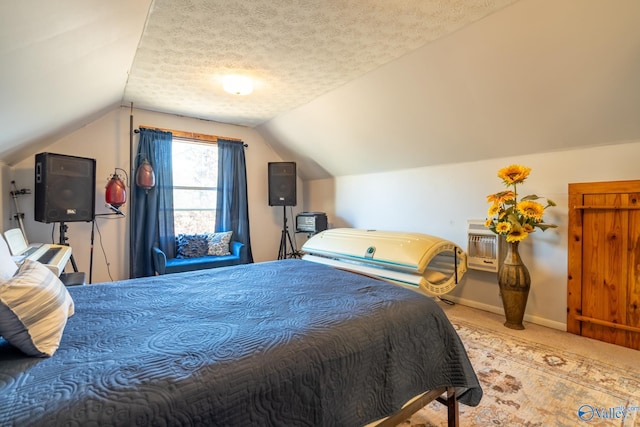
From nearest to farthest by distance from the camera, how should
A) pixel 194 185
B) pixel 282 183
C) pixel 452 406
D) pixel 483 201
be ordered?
pixel 452 406, pixel 483 201, pixel 194 185, pixel 282 183

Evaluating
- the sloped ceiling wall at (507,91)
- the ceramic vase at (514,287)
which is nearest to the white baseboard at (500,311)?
the ceramic vase at (514,287)

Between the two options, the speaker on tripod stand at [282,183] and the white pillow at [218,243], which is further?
the speaker on tripod stand at [282,183]

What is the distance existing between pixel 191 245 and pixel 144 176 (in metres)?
1.05

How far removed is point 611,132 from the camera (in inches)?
92.8

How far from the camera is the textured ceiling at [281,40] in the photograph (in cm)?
196

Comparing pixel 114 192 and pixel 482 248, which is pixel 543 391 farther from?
pixel 114 192

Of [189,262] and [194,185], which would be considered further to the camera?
[194,185]

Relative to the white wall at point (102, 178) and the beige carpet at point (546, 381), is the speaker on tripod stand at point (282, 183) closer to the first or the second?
the white wall at point (102, 178)

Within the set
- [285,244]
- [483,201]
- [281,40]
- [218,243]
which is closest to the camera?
[281,40]

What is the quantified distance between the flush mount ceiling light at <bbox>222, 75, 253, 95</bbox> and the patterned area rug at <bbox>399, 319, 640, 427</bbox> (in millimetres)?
3046

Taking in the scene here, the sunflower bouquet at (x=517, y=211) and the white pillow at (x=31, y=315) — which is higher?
the sunflower bouquet at (x=517, y=211)

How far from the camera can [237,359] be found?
36.3 inches

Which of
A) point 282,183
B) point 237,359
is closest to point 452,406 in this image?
point 237,359

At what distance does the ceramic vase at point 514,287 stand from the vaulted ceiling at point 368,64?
1.05 m
